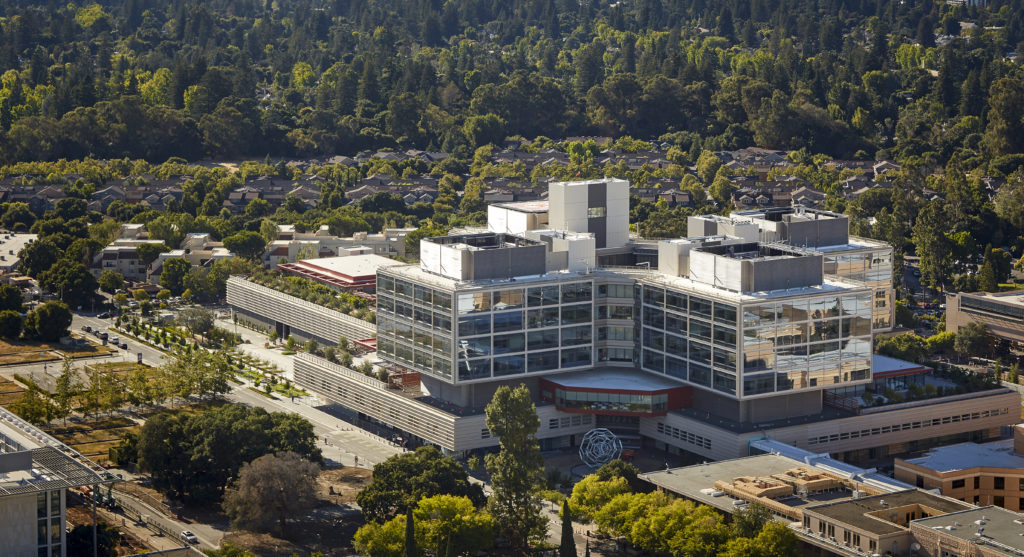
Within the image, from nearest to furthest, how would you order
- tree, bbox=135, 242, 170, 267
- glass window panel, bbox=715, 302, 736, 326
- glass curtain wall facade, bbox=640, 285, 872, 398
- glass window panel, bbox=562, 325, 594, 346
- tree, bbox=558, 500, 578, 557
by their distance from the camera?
1. tree, bbox=558, 500, 578, 557
2. glass window panel, bbox=715, 302, 736, 326
3. glass curtain wall facade, bbox=640, 285, 872, 398
4. glass window panel, bbox=562, 325, 594, 346
5. tree, bbox=135, 242, 170, 267

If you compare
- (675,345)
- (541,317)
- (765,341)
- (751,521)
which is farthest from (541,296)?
(751,521)

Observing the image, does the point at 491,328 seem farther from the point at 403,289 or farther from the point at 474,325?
the point at 403,289

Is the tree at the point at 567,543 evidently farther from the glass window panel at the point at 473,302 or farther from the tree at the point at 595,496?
the glass window panel at the point at 473,302

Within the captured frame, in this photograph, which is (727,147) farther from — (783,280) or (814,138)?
(783,280)

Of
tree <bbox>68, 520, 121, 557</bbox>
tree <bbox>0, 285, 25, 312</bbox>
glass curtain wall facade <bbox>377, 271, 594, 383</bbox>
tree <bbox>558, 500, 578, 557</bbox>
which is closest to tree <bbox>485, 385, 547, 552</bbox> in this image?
tree <bbox>558, 500, 578, 557</bbox>

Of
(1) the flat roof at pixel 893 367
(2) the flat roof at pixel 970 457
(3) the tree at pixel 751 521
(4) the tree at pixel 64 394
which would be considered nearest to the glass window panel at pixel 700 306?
(2) the flat roof at pixel 970 457

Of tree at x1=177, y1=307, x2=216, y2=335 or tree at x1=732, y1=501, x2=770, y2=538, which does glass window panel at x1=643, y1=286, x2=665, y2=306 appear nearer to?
tree at x1=732, y1=501, x2=770, y2=538

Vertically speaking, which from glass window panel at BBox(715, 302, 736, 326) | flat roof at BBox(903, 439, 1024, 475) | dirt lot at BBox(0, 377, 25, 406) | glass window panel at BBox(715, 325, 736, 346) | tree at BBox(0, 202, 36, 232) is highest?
glass window panel at BBox(715, 302, 736, 326)
